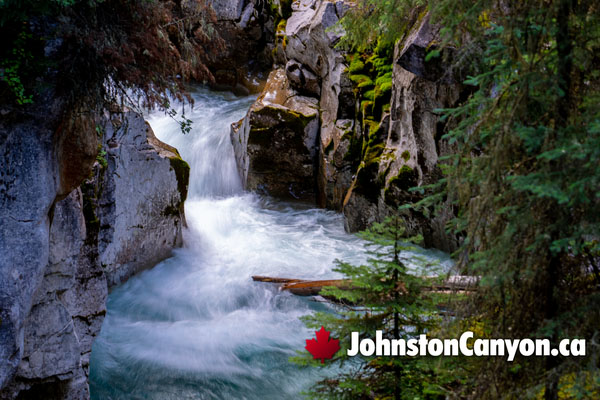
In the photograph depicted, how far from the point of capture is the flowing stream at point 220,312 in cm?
567

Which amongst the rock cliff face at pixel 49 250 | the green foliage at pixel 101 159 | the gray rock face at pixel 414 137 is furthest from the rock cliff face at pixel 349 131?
the rock cliff face at pixel 49 250

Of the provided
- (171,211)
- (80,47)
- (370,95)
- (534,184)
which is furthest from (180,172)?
(534,184)

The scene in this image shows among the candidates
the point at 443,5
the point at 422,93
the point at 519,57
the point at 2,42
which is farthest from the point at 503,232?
the point at 422,93

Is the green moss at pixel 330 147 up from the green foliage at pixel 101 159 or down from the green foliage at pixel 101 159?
up

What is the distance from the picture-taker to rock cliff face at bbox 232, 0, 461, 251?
8.35 m

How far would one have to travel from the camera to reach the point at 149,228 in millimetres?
8539

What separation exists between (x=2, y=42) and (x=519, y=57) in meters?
3.98

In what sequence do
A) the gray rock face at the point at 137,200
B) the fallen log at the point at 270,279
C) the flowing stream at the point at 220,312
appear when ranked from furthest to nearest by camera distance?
the fallen log at the point at 270,279
the gray rock face at the point at 137,200
the flowing stream at the point at 220,312

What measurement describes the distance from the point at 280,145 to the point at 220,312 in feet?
23.8

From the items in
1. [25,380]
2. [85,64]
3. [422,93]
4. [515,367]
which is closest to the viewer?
[515,367]

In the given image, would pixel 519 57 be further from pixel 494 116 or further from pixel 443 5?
pixel 443 5

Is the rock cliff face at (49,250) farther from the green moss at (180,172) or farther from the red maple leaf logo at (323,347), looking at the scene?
the red maple leaf logo at (323,347)

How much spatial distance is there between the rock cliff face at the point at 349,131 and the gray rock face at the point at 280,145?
0.03 m

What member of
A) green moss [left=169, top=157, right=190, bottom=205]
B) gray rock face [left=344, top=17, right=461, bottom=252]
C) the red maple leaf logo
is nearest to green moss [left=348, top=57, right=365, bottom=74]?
gray rock face [left=344, top=17, right=461, bottom=252]
